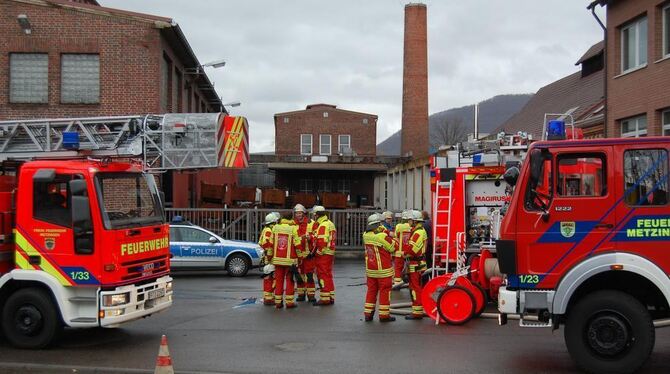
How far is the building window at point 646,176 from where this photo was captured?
7027 mm

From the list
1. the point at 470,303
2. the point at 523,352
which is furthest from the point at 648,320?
the point at 470,303

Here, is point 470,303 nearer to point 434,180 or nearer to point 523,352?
point 523,352

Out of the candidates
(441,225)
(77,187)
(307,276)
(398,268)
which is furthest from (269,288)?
(77,187)

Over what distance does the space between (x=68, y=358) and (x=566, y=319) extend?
587cm

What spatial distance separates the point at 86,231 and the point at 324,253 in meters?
4.58

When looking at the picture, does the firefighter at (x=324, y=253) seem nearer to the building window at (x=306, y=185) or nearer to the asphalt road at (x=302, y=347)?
the asphalt road at (x=302, y=347)

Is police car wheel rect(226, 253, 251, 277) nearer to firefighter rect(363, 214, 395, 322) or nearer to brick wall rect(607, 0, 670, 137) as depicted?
firefighter rect(363, 214, 395, 322)

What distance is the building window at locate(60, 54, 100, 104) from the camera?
21531 mm

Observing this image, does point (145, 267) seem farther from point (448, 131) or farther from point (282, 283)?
point (448, 131)

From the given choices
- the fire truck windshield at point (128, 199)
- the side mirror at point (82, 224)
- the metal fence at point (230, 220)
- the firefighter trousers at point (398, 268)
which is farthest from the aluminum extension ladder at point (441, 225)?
the metal fence at point (230, 220)

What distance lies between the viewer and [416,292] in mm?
10594

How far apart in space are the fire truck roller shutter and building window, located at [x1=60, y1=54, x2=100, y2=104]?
18079 mm

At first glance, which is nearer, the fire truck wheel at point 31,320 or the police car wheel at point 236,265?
the fire truck wheel at point 31,320

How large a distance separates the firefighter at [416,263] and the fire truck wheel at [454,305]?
59 centimetres
